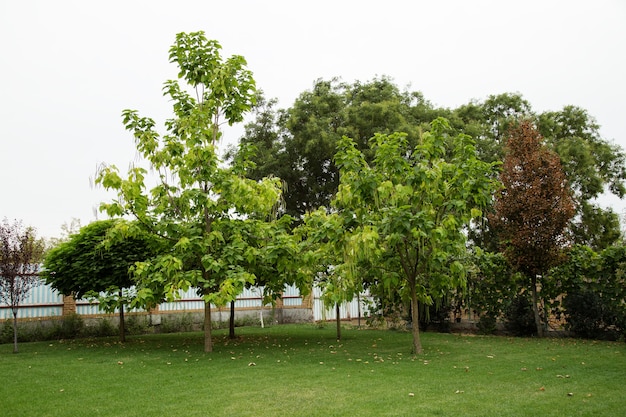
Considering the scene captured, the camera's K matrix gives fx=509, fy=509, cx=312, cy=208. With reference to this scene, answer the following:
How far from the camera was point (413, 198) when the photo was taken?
31.1ft

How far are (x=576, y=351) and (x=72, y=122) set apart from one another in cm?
1734

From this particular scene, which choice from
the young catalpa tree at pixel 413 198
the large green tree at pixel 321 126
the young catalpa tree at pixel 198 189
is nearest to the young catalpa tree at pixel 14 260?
the young catalpa tree at pixel 198 189

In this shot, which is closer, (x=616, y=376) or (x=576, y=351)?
(x=616, y=376)

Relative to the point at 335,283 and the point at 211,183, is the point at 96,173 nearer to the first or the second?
the point at 211,183

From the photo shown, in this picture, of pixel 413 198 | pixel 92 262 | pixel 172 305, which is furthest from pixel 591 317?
pixel 172 305

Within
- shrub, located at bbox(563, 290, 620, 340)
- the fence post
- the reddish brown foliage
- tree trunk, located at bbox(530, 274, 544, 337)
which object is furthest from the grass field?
the fence post

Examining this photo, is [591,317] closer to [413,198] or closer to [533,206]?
[533,206]

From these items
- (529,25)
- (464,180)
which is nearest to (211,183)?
(464,180)

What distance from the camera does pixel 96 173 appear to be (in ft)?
33.1

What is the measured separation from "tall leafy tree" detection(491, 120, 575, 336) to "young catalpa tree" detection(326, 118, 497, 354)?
13.6 ft

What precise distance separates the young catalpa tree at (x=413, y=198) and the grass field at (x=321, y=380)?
1.94 metres

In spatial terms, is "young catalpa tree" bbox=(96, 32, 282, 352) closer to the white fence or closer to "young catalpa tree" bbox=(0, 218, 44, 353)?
the white fence

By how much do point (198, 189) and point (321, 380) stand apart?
4927mm

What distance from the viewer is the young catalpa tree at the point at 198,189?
10.1m
